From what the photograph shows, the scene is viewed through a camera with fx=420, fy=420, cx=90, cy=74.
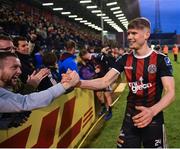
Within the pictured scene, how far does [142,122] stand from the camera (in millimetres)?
3992

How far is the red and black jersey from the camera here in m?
4.80

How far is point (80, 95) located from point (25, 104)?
198 inches

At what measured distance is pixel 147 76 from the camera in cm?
484

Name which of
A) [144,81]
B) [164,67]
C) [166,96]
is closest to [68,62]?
[144,81]

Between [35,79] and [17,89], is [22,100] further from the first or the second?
[35,79]

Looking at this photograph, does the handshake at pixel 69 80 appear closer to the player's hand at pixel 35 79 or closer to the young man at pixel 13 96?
the young man at pixel 13 96

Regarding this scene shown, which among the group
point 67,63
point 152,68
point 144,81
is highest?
point 152,68

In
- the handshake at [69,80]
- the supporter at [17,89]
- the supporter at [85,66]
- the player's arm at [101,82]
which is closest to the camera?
the supporter at [17,89]

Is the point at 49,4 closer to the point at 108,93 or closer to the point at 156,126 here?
the point at 108,93

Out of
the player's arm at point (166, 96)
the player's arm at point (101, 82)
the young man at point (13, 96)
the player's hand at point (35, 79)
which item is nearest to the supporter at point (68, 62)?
the player's hand at point (35, 79)

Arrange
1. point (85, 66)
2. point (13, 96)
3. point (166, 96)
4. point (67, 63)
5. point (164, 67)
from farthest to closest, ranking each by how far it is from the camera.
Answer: point (85, 66) < point (67, 63) < point (164, 67) < point (166, 96) < point (13, 96)

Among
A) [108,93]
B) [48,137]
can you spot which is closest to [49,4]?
[108,93]

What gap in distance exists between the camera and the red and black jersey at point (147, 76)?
4805 millimetres

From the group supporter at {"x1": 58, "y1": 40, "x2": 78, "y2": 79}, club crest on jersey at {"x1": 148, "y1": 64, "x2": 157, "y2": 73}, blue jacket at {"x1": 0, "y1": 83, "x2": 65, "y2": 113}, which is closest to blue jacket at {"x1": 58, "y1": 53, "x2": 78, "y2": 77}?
supporter at {"x1": 58, "y1": 40, "x2": 78, "y2": 79}
